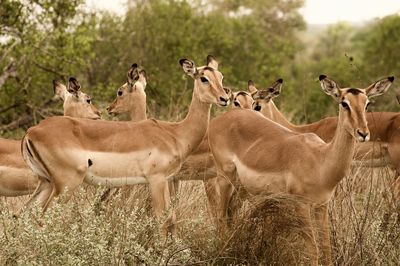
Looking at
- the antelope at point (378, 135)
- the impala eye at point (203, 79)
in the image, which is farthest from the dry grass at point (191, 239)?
the antelope at point (378, 135)

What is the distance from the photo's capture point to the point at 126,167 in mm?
7910

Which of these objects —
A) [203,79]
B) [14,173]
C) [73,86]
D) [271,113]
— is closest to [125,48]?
[271,113]

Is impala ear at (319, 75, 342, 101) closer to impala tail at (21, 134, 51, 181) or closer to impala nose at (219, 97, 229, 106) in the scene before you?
impala nose at (219, 97, 229, 106)

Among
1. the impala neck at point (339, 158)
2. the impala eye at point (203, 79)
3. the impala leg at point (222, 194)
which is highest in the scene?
the impala eye at point (203, 79)

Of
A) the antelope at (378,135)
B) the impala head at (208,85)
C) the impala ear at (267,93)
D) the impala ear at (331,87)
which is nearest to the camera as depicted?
the impala ear at (331,87)

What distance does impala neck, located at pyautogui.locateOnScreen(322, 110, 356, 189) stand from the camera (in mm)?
6680

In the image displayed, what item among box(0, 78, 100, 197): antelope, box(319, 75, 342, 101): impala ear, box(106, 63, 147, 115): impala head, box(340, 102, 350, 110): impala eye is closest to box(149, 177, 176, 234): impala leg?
box(0, 78, 100, 197): antelope

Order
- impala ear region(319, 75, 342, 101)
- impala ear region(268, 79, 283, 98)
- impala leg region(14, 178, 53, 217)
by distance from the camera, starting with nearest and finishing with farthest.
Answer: impala ear region(319, 75, 342, 101)
impala leg region(14, 178, 53, 217)
impala ear region(268, 79, 283, 98)

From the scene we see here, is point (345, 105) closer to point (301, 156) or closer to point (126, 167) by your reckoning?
point (301, 156)

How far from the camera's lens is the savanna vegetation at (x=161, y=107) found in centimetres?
609

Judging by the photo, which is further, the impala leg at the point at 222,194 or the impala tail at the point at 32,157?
the impala leg at the point at 222,194

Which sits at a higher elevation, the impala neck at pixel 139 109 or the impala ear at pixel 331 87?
the impala ear at pixel 331 87

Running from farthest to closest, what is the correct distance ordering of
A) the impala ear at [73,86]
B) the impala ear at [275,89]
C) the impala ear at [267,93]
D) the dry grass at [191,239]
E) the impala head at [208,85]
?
1. the impala ear at [267,93]
2. the impala ear at [275,89]
3. the impala ear at [73,86]
4. the impala head at [208,85]
5. the dry grass at [191,239]

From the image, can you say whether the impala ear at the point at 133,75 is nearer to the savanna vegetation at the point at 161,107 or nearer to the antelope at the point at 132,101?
the antelope at the point at 132,101
